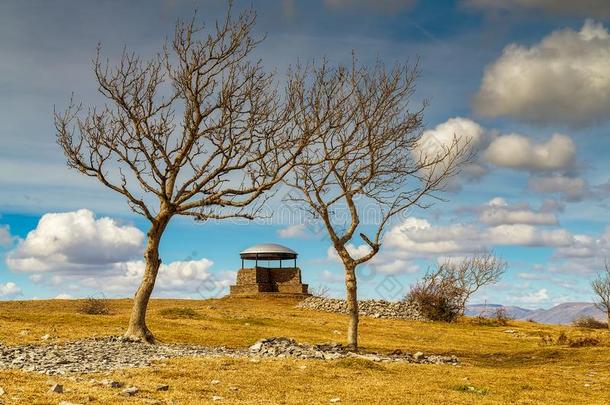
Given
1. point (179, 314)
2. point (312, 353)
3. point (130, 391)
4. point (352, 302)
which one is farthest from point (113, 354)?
point (179, 314)

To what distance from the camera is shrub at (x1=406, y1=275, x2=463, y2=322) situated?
2362 inches

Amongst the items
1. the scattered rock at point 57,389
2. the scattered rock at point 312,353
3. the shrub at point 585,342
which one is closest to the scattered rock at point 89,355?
the scattered rock at point 312,353

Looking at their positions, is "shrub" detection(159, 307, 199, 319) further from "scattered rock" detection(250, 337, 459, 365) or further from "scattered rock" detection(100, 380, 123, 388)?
"scattered rock" detection(100, 380, 123, 388)

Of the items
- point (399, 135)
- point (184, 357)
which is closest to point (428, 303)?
point (399, 135)

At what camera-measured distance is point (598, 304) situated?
6044 centimetres

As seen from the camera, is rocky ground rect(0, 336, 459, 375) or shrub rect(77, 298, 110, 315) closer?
rocky ground rect(0, 336, 459, 375)

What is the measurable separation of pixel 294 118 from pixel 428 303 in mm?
38027

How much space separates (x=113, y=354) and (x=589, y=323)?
56.2 meters

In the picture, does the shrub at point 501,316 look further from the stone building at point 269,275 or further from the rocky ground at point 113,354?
the rocky ground at point 113,354

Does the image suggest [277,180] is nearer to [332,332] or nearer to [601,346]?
[332,332]

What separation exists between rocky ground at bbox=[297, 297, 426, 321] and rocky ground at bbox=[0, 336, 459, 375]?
107 ft

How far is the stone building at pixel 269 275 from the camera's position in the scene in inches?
2788

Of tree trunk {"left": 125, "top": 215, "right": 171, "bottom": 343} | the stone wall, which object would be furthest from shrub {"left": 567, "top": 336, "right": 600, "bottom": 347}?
the stone wall

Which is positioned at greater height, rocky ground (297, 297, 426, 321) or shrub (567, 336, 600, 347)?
rocky ground (297, 297, 426, 321)
